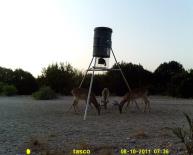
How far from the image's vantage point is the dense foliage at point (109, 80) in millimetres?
31625

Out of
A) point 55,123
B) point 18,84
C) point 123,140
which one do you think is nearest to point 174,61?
point 18,84

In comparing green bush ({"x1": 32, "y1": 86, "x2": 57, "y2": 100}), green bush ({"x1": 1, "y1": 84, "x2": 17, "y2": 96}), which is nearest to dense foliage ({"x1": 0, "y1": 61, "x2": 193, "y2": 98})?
green bush ({"x1": 1, "y1": 84, "x2": 17, "y2": 96})

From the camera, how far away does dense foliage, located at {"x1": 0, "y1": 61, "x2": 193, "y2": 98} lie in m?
31.6

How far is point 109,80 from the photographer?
32.0 meters

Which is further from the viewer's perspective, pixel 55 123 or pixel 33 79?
pixel 33 79

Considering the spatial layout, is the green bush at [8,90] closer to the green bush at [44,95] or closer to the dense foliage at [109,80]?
the dense foliage at [109,80]

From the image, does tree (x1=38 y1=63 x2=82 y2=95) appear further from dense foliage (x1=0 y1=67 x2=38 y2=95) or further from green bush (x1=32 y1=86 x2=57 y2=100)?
green bush (x1=32 y1=86 x2=57 y2=100)

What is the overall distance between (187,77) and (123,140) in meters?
23.9

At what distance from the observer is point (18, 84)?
34.5 metres

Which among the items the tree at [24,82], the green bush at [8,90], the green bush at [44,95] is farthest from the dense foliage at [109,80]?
the green bush at [44,95]

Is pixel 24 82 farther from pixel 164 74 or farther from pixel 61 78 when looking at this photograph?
pixel 164 74

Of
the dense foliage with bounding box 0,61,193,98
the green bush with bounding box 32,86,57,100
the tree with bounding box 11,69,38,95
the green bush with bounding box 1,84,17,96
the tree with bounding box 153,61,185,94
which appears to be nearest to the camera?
the green bush with bounding box 32,86,57,100

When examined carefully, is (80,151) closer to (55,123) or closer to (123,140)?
(123,140)

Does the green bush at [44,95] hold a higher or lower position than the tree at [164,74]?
lower
